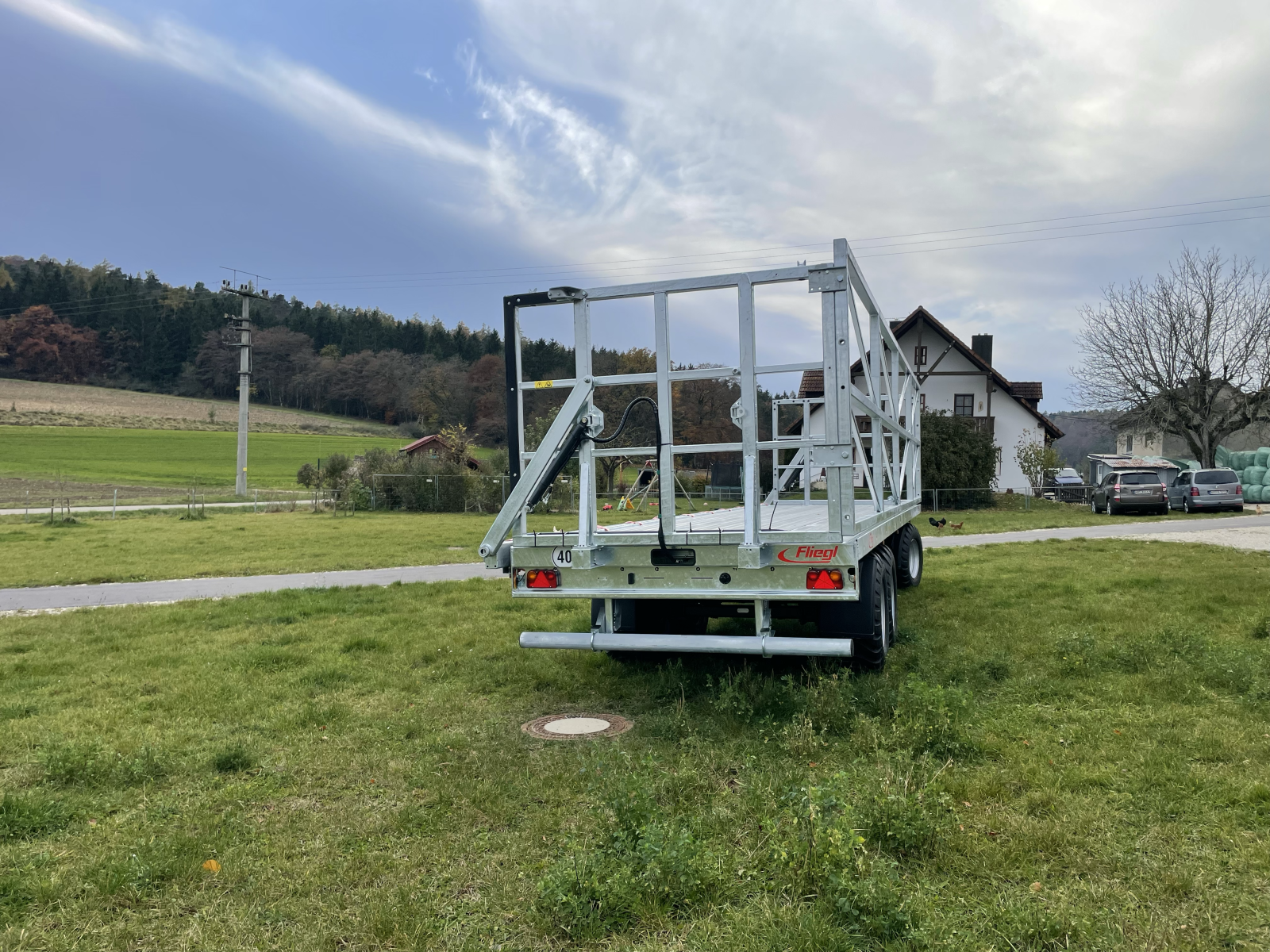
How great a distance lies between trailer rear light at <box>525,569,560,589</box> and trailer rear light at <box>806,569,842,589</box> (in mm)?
1644

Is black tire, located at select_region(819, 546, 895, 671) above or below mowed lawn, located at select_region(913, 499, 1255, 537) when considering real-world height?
above

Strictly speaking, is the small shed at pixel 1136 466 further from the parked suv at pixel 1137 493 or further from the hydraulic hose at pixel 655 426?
the hydraulic hose at pixel 655 426

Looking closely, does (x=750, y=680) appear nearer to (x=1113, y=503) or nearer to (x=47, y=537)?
(x=47, y=537)

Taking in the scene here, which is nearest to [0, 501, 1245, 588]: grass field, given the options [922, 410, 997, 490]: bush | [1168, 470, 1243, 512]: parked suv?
[1168, 470, 1243, 512]: parked suv

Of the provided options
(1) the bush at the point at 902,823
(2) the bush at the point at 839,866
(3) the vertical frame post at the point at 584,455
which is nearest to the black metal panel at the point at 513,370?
(3) the vertical frame post at the point at 584,455

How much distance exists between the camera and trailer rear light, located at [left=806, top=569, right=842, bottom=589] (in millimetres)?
5012

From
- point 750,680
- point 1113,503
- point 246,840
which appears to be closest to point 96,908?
→ point 246,840

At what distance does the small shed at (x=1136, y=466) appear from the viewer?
29078 mm

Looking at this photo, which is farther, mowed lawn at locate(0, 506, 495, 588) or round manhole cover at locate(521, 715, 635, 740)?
mowed lawn at locate(0, 506, 495, 588)

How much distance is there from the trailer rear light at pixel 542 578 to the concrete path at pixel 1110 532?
12.6 m

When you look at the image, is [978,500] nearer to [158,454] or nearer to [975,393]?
[975,393]

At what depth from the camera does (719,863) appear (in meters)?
3.22

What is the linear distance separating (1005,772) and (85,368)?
106236mm

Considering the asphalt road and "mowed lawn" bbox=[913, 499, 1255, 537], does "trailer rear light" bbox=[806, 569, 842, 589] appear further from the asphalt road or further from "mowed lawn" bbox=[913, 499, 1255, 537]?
"mowed lawn" bbox=[913, 499, 1255, 537]
